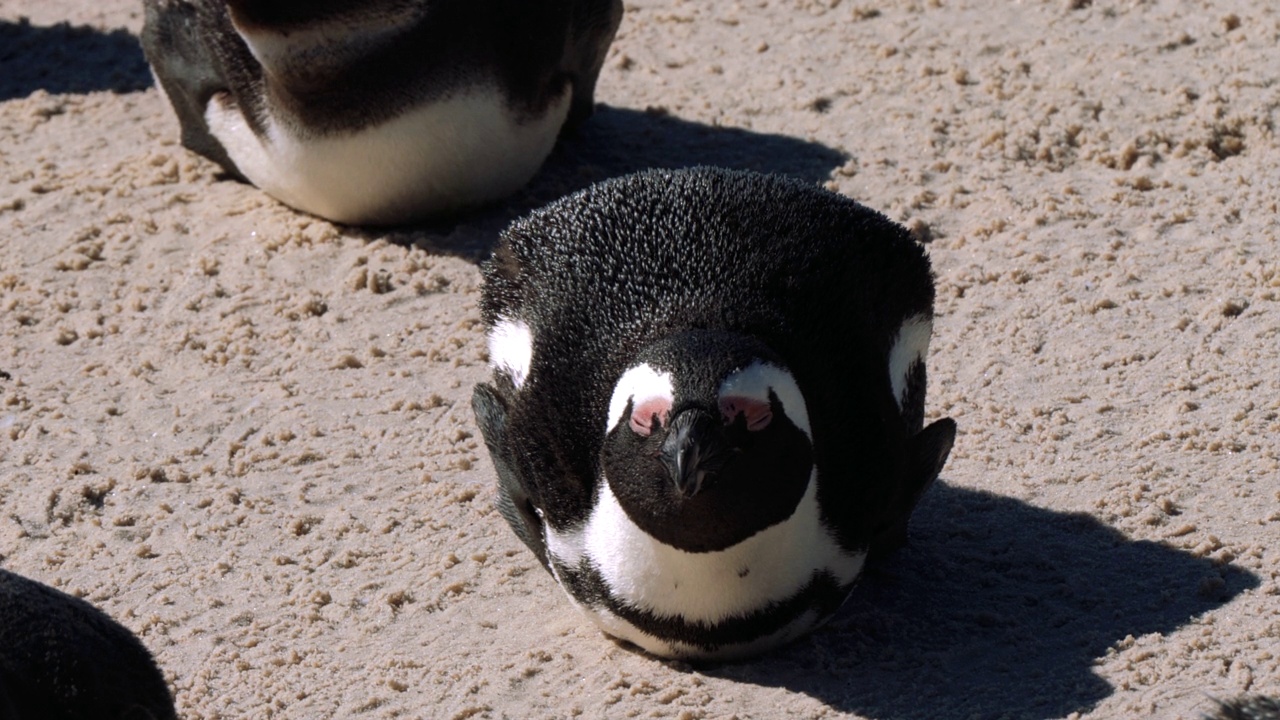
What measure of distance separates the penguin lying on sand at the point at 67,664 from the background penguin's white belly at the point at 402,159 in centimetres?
298

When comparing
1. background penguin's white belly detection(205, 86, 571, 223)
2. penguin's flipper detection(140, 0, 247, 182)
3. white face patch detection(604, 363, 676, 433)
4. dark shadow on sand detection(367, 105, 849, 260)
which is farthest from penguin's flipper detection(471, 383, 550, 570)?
penguin's flipper detection(140, 0, 247, 182)

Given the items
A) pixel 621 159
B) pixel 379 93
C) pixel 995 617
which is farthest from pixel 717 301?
pixel 621 159

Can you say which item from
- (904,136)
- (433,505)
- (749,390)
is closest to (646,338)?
(749,390)

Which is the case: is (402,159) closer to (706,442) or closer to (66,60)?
(66,60)

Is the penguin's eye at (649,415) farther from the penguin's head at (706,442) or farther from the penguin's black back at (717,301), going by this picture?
the penguin's black back at (717,301)

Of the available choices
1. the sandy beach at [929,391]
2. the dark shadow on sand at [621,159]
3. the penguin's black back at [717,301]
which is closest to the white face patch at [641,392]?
the penguin's black back at [717,301]

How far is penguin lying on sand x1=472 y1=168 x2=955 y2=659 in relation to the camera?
12.6ft

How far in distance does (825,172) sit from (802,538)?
312 cm

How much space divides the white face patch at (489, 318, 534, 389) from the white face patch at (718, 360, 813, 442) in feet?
2.25

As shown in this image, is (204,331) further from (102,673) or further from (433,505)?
(102,673)

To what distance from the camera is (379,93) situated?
6.61 metres

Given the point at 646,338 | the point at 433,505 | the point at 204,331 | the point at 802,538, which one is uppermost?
the point at 646,338

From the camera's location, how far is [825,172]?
698 centimetres

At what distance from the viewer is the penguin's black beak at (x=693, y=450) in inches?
144
